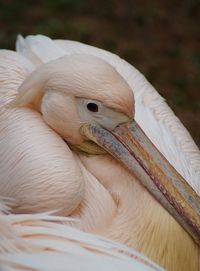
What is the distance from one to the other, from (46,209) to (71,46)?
1.26 meters

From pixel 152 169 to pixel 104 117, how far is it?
281 millimetres

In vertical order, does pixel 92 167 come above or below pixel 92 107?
below

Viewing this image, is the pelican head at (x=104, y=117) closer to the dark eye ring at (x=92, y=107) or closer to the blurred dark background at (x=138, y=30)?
the dark eye ring at (x=92, y=107)

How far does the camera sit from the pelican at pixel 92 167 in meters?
2.94

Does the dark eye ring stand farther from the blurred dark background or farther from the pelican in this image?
the blurred dark background

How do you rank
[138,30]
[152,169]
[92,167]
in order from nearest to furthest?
[152,169] → [92,167] → [138,30]

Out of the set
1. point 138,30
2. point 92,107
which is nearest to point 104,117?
point 92,107

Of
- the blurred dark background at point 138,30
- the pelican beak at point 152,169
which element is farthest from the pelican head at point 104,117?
the blurred dark background at point 138,30

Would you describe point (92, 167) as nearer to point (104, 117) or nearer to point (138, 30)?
point (104, 117)

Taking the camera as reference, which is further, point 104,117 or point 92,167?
point 92,167

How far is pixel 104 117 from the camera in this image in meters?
3.01

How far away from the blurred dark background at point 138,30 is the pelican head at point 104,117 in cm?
243

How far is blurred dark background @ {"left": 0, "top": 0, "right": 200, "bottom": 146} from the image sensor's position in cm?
577

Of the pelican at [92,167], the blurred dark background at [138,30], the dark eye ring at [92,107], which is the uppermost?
the dark eye ring at [92,107]
